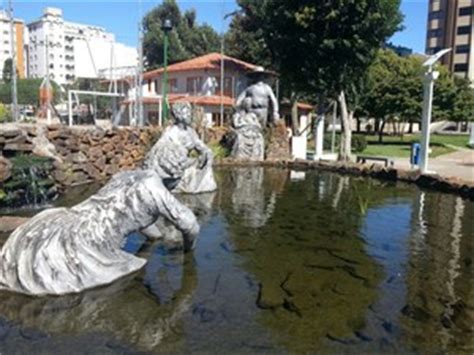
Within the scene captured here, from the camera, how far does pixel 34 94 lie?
164 feet

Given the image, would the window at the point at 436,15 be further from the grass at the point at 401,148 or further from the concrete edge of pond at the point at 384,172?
the concrete edge of pond at the point at 384,172

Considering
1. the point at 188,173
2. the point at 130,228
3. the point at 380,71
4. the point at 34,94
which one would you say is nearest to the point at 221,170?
the point at 188,173

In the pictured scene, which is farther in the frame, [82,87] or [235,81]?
[82,87]

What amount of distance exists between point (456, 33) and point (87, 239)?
6504cm

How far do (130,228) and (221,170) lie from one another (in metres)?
8.58

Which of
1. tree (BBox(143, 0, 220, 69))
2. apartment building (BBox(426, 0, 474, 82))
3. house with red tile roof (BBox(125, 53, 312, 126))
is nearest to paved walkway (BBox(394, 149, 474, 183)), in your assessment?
house with red tile roof (BBox(125, 53, 312, 126))

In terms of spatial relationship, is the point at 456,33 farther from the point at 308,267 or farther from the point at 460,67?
the point at 308,267

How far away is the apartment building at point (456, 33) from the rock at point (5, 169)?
5879 cm

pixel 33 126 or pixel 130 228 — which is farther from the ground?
pixel 33 126

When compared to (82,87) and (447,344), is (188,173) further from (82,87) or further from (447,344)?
(82,87)

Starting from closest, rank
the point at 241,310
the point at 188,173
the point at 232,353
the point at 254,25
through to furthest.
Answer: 1. the point at 232,353
2. the point at 241,310
3. the point at 188,173
4. the point at 254,25

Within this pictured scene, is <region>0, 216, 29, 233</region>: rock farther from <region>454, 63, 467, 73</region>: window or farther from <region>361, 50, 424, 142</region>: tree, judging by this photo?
<region>454, 63, 467, 73</region>: window

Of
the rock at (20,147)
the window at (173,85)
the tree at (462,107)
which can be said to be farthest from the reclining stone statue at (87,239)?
the tree at (462,107)

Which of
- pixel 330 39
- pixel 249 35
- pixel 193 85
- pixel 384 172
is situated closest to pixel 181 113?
pixel 384 172
